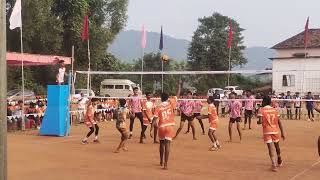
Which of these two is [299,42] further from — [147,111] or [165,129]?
[165,129]

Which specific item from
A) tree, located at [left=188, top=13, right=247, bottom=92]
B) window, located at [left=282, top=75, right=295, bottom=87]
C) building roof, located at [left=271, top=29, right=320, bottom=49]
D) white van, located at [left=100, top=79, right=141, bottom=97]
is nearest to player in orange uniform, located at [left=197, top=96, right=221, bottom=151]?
window, located at [left=282, top=75, right=295, bottom=87]

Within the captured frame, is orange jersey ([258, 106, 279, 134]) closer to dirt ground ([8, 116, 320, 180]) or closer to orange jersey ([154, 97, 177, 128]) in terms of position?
dirt ground ([8, 116, 320, 180])

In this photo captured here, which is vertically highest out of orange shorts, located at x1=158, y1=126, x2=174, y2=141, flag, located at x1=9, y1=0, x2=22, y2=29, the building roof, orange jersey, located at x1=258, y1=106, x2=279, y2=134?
the building roof

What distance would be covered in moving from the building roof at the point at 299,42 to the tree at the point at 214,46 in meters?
9.77

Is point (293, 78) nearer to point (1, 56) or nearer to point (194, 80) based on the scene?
point (194, 80)

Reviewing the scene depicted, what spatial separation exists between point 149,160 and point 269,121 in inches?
122

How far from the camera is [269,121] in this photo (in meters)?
10.9

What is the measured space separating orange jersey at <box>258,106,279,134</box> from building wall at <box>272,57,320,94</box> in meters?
12.7

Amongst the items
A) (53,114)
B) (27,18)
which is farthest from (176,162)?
(27,18)

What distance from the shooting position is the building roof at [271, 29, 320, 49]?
150 feet

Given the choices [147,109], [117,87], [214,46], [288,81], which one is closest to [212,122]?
[147,109]

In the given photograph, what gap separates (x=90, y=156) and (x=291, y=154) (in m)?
5.33

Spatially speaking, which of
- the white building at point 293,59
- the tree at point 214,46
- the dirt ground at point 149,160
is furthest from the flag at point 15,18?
the tree at point 214,46

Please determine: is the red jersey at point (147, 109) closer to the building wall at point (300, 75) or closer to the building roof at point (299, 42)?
the building wall at point (300, 75)
